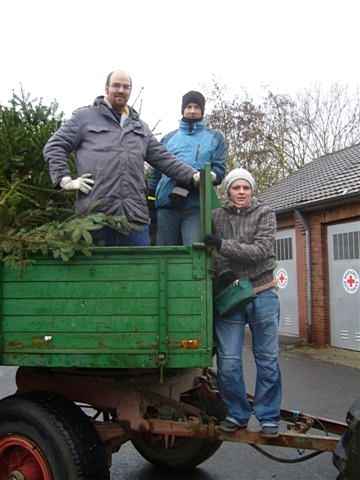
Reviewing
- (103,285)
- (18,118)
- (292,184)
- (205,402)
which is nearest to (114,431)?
(205,402)

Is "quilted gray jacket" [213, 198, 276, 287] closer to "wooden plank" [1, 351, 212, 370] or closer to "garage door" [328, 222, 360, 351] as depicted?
"wooden plank" [1, 351, 212, 370]

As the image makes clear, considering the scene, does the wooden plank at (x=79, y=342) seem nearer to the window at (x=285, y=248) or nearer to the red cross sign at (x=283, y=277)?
the window at (x=285, y=248)

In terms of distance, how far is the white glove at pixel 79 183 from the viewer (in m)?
3.46

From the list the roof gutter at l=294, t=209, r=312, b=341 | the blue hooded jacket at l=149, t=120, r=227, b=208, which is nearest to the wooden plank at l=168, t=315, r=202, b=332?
the blue hooded jacket at l=149, t=120, r=227, b=208

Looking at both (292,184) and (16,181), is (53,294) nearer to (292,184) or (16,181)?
(16,181)

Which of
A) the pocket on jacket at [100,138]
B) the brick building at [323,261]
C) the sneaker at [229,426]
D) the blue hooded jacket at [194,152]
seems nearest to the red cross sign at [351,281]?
the brick building at [323,261]

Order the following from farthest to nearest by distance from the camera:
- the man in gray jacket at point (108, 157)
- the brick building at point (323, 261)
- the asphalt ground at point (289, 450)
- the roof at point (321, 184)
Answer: the roof at point (321, 184) < the brick building at point (323, 261) < the asphalt ground at point (289, 450) < the man in gray jacket at point (108, 157)

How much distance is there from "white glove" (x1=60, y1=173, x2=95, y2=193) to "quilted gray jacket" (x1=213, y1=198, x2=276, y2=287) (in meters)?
0.78

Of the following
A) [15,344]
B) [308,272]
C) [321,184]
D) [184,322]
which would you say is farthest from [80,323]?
[321,184]

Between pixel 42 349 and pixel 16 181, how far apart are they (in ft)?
3.56

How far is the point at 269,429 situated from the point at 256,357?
0.42 metres

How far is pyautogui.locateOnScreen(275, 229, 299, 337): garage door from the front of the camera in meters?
13.2

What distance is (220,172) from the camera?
4141 mm

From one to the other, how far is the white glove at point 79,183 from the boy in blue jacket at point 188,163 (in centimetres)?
68
